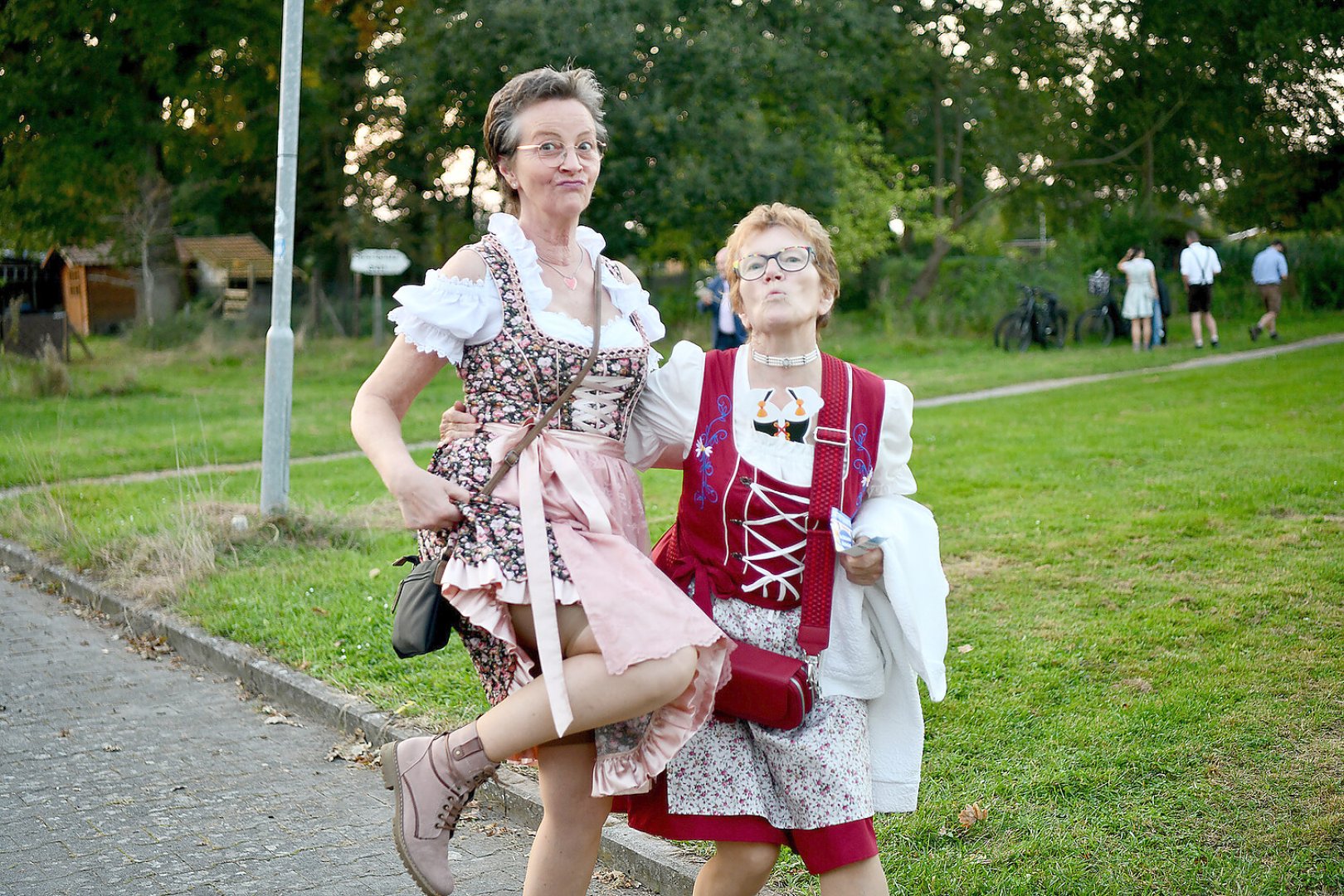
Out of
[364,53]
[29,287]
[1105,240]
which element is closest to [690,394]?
[1105,240]

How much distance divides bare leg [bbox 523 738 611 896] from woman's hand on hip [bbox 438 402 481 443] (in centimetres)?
71

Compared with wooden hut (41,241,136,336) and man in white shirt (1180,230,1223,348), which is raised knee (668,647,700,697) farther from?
wooden hut (41,241,136,336)

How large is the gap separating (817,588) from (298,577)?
5.12m

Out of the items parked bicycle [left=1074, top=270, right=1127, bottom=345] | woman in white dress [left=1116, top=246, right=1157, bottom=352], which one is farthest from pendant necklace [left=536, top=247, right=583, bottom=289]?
parked bicycle [left=1074, top=270, right=1127, bottom=345]

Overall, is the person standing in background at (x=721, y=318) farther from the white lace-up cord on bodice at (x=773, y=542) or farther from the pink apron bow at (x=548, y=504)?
the pink apron bow at (x=548, y=504)

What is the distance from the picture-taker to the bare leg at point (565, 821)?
2.77m

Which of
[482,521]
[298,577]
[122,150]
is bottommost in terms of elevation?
[298,577]

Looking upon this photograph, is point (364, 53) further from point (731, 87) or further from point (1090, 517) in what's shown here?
point (1090, 517)

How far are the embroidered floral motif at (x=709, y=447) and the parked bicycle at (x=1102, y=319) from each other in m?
21.7

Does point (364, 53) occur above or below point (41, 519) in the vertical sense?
above

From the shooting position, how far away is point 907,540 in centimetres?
276

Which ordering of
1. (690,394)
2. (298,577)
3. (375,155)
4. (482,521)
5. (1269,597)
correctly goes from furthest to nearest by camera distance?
(375,155) → (298,577) → (1269,597) → (690,394) → (482,521)

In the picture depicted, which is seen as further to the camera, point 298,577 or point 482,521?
point 298,577

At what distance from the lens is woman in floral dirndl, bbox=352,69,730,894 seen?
2580 millimetres
